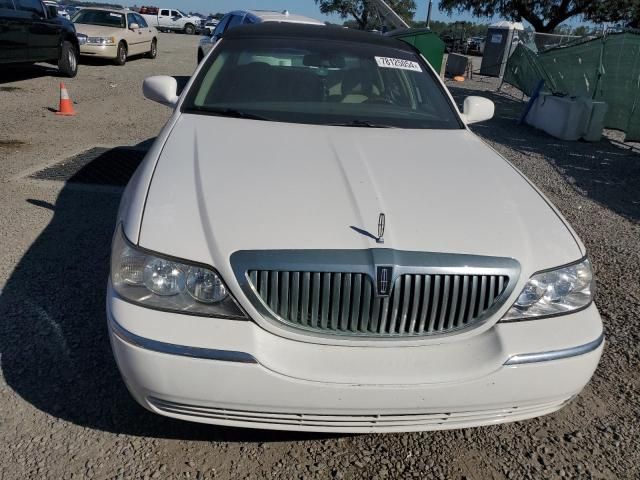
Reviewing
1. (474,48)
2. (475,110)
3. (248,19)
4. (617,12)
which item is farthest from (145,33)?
(474,48)

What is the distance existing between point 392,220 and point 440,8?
32.4m

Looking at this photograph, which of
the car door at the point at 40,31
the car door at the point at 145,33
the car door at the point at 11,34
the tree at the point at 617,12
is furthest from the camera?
the tree at the point at 617,12

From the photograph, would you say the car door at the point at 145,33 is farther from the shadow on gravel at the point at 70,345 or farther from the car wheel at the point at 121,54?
the shadow on gravel at the point at 70,345

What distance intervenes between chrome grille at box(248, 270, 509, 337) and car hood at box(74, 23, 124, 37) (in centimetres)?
1513

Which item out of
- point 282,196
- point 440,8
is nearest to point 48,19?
point 282,196

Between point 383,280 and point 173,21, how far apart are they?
48.5 m

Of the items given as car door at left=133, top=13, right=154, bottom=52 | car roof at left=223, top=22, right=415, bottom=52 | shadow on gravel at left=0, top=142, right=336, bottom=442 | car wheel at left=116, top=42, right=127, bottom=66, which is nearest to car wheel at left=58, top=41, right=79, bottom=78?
car wheel at left=116, top=42, right=127, bottom=66

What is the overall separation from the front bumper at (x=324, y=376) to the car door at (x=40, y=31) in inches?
416

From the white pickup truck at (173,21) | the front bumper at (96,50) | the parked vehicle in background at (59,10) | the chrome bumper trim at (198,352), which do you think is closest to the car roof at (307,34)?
the chrome bumper trim at (198,352)

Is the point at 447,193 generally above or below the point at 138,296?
above

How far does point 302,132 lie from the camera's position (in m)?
3.02

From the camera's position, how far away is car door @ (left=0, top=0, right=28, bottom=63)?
380 inches

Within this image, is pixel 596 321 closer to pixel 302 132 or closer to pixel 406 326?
pixel 406 326

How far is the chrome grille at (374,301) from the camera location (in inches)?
75.1
